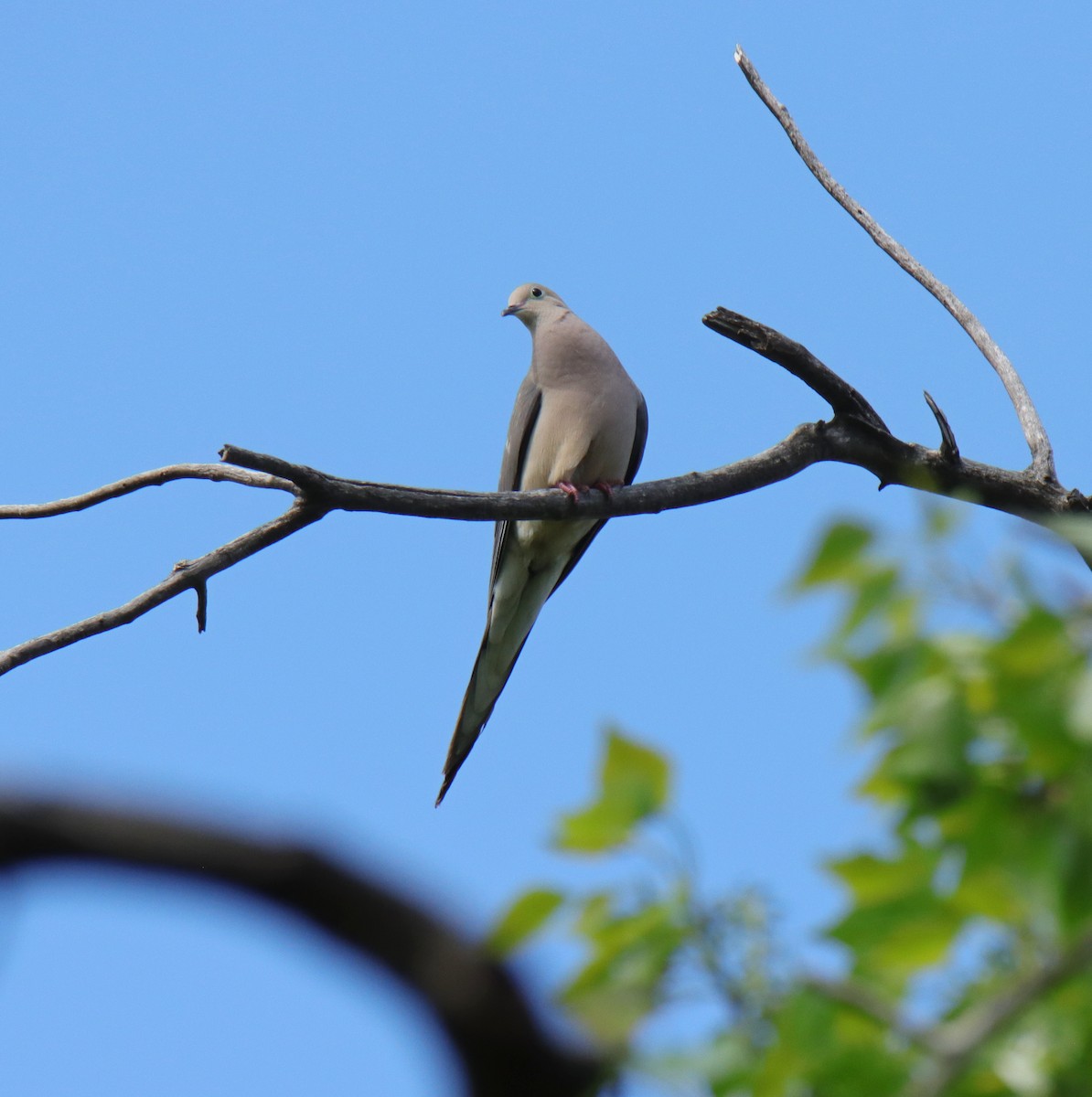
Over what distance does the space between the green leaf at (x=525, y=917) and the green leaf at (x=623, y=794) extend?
0.06 m

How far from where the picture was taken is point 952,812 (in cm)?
127

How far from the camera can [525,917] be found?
4.16 ft

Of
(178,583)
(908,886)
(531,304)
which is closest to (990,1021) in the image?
(908,886)

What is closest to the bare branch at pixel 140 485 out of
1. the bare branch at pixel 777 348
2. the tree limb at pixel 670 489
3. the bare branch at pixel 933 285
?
the tree limb at pixel 670 489

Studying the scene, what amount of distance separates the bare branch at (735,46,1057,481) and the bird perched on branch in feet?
4.37

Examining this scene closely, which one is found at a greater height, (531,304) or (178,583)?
(531,304)

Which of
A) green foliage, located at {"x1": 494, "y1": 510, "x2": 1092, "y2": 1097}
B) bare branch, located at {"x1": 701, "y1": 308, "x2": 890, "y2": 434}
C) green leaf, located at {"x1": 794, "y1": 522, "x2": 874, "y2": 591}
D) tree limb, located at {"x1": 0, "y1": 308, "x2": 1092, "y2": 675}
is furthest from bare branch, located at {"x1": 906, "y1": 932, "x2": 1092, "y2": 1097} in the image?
bare branch, located at {"x1": 701, "y1": 308, "x2": 890, "y2": 434}

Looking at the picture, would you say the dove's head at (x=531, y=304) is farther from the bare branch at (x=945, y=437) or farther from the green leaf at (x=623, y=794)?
the green leaf at (x=623, y=794)

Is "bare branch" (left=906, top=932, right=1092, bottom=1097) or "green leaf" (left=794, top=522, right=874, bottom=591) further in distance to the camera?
"green leaf" (left=794, top=522, right=874, bottom=591)

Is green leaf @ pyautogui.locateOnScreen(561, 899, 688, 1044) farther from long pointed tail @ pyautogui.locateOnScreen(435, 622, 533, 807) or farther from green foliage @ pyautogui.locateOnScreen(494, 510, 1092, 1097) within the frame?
long pointed tail @ pyautogui.locateOnScreen(435, 622, 533, 807)

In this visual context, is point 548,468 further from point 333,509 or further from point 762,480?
point 333,509

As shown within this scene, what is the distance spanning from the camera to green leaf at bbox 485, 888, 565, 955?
116cm

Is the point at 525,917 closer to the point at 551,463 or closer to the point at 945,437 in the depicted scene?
the point at 945,437

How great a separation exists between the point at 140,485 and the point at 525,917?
331 centimetres
